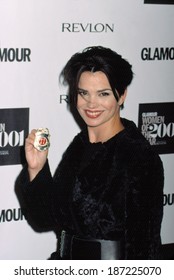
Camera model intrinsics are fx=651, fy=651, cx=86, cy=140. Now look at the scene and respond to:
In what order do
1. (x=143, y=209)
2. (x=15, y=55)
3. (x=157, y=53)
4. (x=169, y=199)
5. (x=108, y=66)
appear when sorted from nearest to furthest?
1. (x=143, y=209)
2. (x=108, y=66)
3. (x=15, y=55)
4. (x=157, y=53)
5. (x=169, y=199)

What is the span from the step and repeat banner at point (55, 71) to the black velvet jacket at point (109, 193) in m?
0.41

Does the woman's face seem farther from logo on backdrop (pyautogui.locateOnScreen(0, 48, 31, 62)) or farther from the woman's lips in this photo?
logo on backdrop (pyautogui.locateOnScreen(0, 48, 31, 62))

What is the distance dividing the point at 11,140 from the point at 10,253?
48cm

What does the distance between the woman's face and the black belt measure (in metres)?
0.38

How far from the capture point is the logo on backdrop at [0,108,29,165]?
258 cm

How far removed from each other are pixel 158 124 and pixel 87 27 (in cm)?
57

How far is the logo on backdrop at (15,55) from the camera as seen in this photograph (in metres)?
2.51

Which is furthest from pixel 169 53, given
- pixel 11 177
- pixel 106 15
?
pixel 11 177

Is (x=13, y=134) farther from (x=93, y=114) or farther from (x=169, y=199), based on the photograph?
(x=169, y=199)

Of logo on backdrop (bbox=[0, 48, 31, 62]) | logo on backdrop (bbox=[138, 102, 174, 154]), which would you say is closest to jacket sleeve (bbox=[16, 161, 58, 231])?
logo on backdrop (bbox=[0, 48, 31, 62])

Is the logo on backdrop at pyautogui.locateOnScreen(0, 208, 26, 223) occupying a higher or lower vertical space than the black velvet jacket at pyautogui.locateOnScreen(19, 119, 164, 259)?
lower

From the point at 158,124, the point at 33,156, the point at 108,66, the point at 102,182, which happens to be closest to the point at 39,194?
the point at 33,156

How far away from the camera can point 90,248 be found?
209 centimetres
